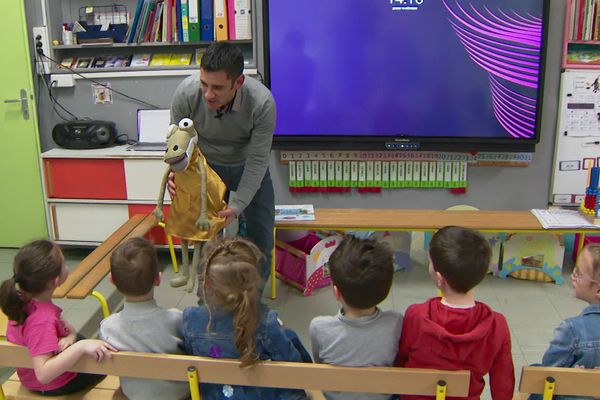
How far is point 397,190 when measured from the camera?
12.8 ft

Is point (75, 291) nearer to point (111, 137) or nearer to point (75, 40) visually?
point (111, 137)

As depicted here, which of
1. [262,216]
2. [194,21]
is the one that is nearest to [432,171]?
[262,216]

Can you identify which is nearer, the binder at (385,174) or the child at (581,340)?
the child at (581,340)

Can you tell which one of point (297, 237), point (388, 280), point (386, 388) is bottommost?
point (297, 237)

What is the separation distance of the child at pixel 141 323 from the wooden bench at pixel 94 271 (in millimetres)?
1015

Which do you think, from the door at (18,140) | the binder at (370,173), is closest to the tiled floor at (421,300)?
the door at (18,140)

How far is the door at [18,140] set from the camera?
12.5 ft

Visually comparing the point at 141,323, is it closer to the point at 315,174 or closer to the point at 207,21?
the point at 315,174

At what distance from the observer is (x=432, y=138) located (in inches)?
144

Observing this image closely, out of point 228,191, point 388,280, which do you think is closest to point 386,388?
point 388,280

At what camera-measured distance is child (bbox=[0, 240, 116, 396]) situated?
5.06 feet

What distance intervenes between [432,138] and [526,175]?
685 millimetres

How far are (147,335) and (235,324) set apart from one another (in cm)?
30

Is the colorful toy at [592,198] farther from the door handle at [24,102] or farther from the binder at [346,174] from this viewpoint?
the door handle at [24,102]
